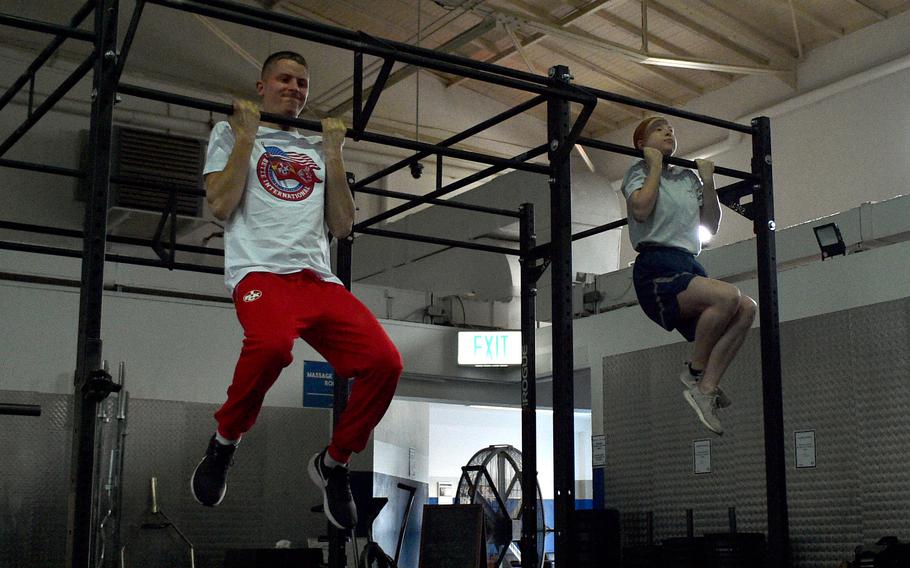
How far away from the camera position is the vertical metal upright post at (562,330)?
4135 millimetres

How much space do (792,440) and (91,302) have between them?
512cm

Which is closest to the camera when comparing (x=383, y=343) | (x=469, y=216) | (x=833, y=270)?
(x=383, y=343)

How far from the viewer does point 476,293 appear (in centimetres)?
1138

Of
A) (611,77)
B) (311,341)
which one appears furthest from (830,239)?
(611,77)

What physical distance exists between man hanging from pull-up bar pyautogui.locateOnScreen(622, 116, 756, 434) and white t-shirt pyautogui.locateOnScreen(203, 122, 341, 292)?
64.4 inches

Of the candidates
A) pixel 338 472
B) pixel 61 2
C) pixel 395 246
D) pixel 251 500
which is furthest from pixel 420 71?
pixel 338 472

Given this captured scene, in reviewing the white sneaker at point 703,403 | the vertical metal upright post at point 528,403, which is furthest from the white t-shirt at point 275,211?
the vertical metal upright post at point 528,403

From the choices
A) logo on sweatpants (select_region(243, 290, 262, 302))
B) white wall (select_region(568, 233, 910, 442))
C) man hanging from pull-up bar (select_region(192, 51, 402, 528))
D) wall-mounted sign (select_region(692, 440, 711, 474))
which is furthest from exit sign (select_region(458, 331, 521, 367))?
logo on sweatpants (select_region(243, 290, 262, 302))

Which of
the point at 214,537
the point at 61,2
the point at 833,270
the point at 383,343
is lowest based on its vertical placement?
the point at 214,537

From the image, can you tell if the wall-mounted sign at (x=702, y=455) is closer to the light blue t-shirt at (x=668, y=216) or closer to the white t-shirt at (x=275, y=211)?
the light blue t-shirt at (x=668, y=216)

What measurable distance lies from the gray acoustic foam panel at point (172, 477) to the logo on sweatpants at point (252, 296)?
545 centimetres

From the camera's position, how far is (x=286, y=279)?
367 cm

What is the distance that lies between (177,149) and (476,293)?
12.1ft

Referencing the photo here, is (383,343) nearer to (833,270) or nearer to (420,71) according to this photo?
(833,270)
